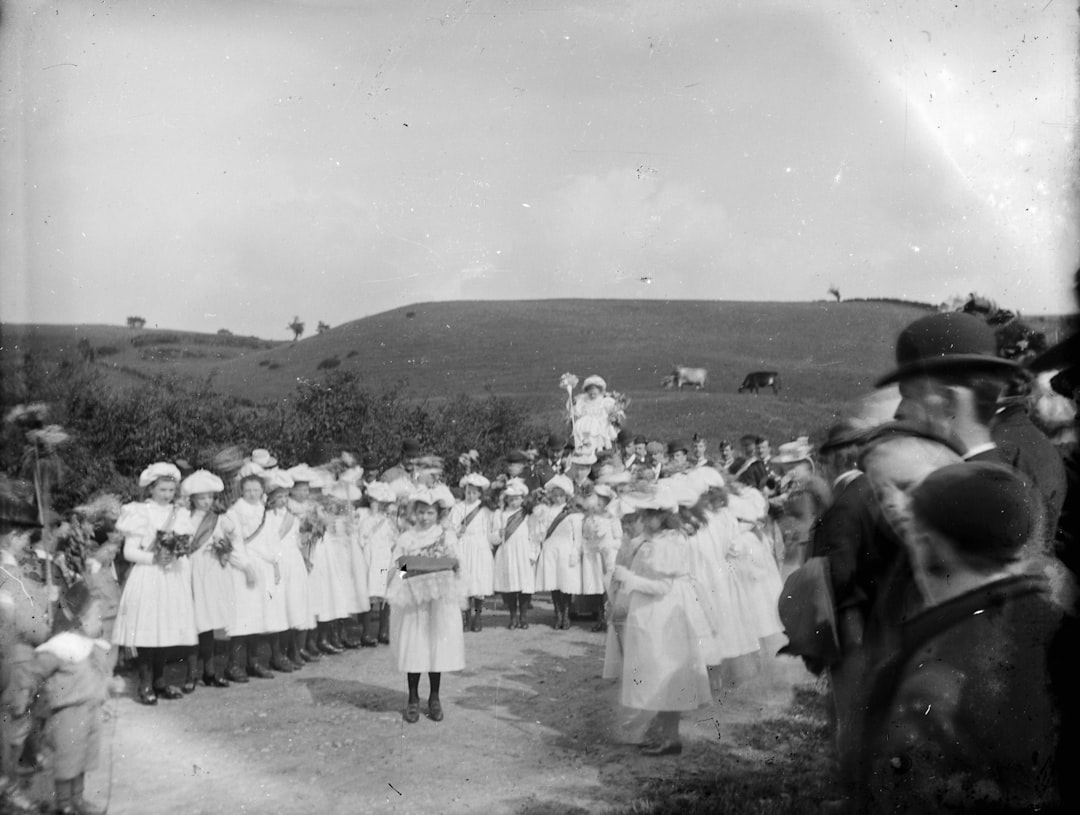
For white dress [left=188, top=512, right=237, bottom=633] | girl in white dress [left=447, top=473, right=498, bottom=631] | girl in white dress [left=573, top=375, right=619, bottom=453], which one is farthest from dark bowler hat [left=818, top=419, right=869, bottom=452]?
girl in white dress [left=573, top=375, right=619, bottom=453]

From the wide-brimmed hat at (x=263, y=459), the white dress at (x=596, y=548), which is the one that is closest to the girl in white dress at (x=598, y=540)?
the white dress at (x=596, y=548)

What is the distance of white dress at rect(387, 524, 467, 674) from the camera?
648 cm

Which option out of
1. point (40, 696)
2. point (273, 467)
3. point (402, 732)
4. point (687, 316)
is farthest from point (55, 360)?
point (687, 316)

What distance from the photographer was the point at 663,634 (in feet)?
18.6

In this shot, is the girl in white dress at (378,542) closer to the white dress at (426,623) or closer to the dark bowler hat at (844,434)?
the white dress at (426,623)

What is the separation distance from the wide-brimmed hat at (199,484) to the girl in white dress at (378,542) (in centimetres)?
223

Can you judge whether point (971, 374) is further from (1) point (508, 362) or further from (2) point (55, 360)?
(1) point (508, 362)

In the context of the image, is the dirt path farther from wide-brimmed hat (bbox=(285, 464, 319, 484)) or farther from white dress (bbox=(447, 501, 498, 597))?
white dress (bbox=(447, 501, 498, 597))

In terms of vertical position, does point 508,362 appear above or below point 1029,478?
above

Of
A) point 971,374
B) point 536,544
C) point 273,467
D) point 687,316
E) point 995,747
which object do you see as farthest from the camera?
point 687,316

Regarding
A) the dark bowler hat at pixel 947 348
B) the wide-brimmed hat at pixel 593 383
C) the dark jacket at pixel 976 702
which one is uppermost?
the wide-brimmed hat at pixel 593 383

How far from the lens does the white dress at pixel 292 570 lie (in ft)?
26.9

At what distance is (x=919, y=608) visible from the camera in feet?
8.49

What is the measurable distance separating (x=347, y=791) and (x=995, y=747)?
3.69 metres
